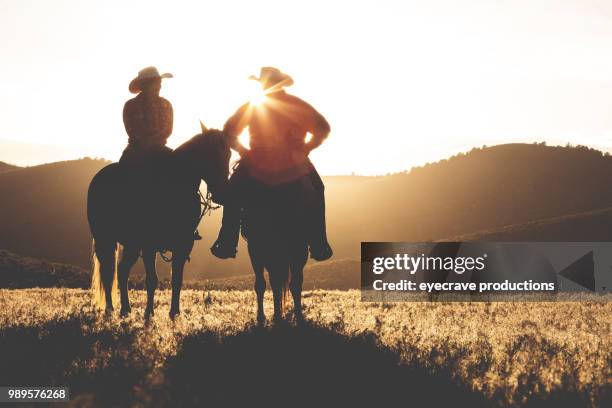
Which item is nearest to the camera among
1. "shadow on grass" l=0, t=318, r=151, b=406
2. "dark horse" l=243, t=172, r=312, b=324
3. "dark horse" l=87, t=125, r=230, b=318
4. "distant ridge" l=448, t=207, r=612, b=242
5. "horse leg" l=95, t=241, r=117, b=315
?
"shadow on grass" l=0, t=318, r=151, b=406

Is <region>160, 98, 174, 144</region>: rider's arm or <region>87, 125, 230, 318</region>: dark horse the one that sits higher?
<region>160, 98, 174, 144</region>: rider's arm

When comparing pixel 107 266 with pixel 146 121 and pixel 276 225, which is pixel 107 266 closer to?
pixel 146 121

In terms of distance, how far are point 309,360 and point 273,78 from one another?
15.6ft

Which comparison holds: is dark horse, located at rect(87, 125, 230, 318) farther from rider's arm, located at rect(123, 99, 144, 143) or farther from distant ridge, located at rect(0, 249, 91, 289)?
distant ridge, located at rect(0, 249, 91, 289)

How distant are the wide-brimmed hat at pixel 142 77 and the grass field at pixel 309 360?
402 centimetres

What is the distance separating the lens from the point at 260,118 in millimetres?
10266

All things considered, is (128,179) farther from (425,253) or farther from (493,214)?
(493,214)

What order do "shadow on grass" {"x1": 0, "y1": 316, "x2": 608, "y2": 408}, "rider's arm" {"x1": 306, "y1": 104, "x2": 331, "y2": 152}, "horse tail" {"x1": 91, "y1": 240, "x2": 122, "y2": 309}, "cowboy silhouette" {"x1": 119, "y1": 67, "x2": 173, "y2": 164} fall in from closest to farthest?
"shadow on grass" {"x1": 0, "y1": 316, "x2": 608, "y2": 408} → "rider's arm" {"x1": 306, "y1": 104, "x2": 331, "y2": 152} → "cowboy silhouette" {"x1": 119, "y1": 67, "x2": 173, "y2": 164} → "horse tail" {"x1": 91, "y1": 240, "x2": 122, "y2": 309}

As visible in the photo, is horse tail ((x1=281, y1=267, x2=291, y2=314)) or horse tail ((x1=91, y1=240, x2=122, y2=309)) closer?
→ horse tail ((x1=281, y1=267, x2=291, y2=314))

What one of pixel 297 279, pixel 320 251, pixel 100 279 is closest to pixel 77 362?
pixel 297 279

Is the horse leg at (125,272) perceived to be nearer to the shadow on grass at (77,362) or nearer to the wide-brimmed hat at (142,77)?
the shadow on grass at (77,362)

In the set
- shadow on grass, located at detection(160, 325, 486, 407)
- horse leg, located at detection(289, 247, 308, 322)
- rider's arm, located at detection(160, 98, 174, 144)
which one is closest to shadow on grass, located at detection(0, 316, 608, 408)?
shadow on grass, located at detection(160, 325, 486, 407)

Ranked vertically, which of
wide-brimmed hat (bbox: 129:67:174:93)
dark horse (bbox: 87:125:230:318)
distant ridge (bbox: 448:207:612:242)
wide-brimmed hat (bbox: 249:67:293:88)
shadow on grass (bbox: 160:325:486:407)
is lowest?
shadow on grass (bbox: 160:325:486:407)

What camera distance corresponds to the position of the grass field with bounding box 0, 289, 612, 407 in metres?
6.04
